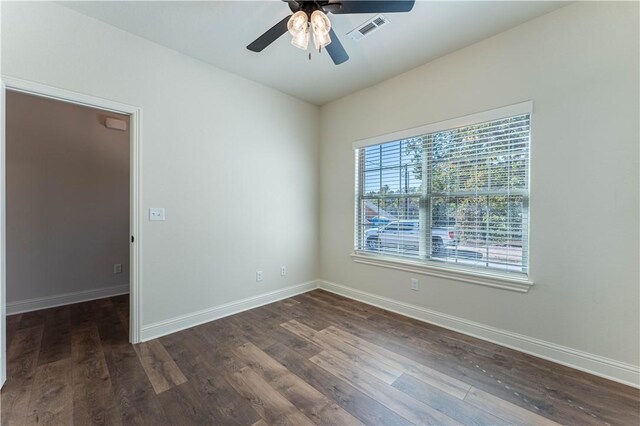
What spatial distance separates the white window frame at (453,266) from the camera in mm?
2277

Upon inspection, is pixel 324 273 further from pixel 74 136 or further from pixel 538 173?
pixel 74 136

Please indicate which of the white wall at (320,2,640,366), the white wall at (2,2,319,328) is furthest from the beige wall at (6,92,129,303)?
the white wall at (320,2,640,366)

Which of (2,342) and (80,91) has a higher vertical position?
(80,91)

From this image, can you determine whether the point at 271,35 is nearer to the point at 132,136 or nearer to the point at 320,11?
the point at 320,11

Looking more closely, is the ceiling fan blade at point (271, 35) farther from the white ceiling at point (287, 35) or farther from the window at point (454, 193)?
the window at point (454, 193)

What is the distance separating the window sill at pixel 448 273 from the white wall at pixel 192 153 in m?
1.11

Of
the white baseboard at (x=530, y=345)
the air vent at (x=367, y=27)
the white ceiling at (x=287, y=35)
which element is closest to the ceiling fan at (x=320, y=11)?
the white ceiling at (x=287, y=35)

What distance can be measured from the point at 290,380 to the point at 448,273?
1.84 m

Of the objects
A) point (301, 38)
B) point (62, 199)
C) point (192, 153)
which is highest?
point (301, 38)

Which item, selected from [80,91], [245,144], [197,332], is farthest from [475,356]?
[80,91]

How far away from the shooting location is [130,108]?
239 cm

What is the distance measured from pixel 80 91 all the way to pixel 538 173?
3.89 metres

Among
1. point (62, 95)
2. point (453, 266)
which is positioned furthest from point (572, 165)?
point (62, 95)

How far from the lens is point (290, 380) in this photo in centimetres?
190
